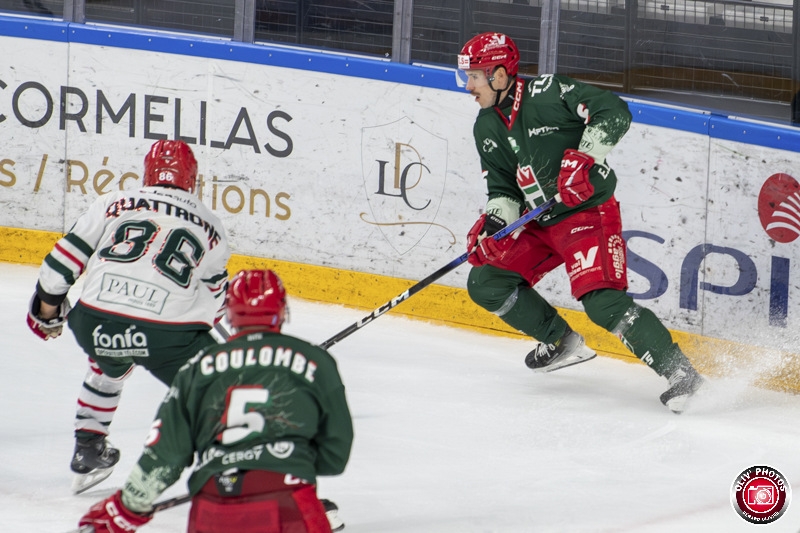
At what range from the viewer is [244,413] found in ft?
7.98

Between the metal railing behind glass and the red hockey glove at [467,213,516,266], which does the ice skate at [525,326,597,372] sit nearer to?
the red hockey glove at [467,213,516,266]

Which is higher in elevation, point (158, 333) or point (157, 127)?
point (157, 127)

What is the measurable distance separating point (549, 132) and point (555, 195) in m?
0.21

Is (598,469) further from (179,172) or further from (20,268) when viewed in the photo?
(20,268)

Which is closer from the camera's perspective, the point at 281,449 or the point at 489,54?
the point at 281,449

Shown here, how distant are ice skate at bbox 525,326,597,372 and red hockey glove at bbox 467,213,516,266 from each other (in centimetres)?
43

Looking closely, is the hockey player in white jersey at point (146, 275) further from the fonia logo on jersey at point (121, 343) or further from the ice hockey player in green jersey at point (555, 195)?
the ice hockey player in green jersey at point (555, 195)

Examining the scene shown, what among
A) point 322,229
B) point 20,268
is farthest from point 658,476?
point 20,268

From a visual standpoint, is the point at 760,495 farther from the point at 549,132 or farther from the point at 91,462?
the point at 91,462

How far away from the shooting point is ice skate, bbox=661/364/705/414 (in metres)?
4.30

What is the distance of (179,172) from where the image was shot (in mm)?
3502

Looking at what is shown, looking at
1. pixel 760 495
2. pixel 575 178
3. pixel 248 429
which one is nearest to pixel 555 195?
pixel 575 178

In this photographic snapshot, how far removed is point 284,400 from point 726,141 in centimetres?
279

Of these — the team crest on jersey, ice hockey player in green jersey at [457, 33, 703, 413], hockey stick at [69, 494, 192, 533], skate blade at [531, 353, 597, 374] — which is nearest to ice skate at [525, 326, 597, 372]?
skate blade at [531, 353, 597, 374]
